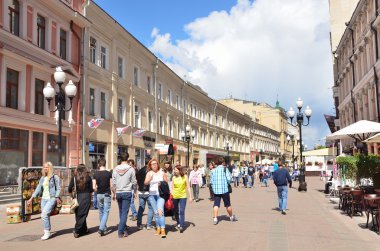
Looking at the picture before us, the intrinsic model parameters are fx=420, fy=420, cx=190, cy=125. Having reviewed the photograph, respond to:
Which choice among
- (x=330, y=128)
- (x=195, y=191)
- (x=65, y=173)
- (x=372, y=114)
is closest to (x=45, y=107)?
(x=65, y=173)

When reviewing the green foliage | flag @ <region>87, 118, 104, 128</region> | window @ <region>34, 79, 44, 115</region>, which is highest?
window @ <region>34, 79, 44, 115</region>

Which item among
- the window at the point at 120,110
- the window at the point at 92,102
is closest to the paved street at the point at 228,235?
the window at the point at 92,102

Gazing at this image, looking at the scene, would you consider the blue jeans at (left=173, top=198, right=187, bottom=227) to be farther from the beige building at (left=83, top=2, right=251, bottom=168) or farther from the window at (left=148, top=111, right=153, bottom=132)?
the window at (left=148, top=111, right=153, bottom=132)

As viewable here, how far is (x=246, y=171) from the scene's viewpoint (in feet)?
100

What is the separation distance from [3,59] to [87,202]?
34.7 feet

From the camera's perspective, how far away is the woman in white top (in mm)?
9180

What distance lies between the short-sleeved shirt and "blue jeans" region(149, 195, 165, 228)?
3.48 ft

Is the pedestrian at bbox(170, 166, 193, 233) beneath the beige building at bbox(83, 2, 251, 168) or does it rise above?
beneath

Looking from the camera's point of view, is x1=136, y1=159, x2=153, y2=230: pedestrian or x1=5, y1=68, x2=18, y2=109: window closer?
x1=136, y1=159, x2=153, y2=230: pedestrian

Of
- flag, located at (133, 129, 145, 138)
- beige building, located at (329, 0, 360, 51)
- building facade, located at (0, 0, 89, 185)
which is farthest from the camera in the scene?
beige building, located at (329, 0, 360, 51)

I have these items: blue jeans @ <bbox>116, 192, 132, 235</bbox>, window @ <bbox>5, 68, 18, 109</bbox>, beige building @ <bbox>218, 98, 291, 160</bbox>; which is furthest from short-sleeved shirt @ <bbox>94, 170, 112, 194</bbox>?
beige building @ <bbox>218, 98, 291, 160</bbox>

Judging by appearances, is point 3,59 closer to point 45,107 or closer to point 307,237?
point 45,107

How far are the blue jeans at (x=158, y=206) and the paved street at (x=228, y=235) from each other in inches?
13.7

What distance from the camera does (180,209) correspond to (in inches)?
399
